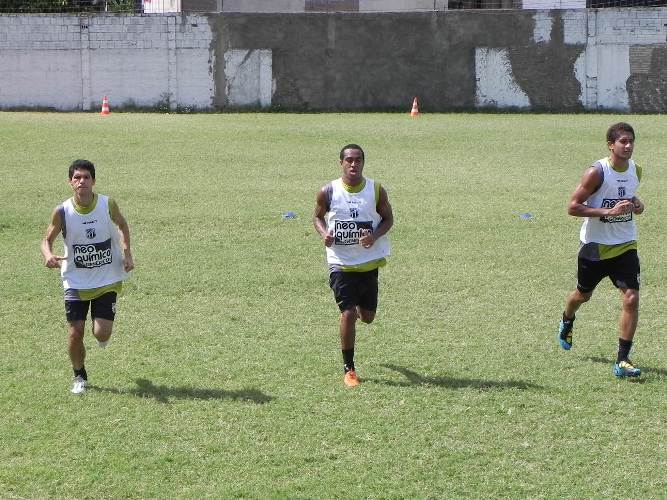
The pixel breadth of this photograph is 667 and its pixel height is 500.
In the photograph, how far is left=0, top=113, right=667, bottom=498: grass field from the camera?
640 centimetres

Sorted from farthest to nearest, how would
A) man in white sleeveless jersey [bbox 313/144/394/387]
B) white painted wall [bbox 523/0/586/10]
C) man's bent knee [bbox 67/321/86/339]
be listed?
1. white painted wall [bbox 523/0/586/10]
2. man in white sleeveless jersey [bbox 313/144/394/387]
3. man's bent knee [bbox 67/321/86/339]

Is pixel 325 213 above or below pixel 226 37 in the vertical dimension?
below

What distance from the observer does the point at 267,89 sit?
95.1ft

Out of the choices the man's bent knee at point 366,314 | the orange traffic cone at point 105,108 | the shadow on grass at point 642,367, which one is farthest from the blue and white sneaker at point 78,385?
the orange traffic cone at point 105,108

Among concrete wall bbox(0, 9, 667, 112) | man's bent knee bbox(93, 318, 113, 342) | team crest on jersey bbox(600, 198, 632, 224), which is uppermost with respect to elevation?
concrete wall bbox(0, 9, 667, 112)

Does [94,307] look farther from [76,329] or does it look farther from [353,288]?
[353,288]

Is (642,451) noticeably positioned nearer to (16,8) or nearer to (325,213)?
(325,213)

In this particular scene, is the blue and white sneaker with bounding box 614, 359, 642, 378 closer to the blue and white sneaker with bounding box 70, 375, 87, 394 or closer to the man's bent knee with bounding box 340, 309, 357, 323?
the man's bent knee with bounding box 340, 309, 357, 323

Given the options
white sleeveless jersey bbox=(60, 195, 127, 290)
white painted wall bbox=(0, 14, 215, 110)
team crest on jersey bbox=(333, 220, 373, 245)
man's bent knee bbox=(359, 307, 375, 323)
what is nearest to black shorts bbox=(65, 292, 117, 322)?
white sleeveless jersey bbox=(60, 195, 127, 290)

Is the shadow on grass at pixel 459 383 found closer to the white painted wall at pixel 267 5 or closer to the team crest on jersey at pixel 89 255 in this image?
the team crest on jersey at pixel 89 255

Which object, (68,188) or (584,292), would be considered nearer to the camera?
(584,292)

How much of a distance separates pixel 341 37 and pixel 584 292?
2122cm

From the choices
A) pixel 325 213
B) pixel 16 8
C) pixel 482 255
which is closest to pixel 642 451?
pixel 325 213

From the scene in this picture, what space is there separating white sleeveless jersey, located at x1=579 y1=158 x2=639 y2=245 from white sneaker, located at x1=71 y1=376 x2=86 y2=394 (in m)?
4.52
